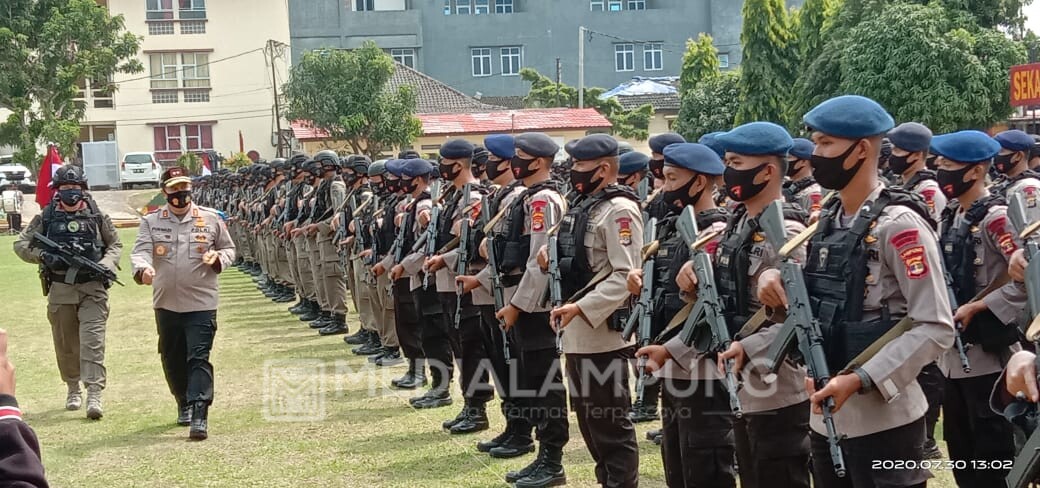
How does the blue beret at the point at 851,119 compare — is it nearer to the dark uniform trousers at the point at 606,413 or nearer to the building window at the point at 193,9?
the dark uniform trousers at the point at 606,413

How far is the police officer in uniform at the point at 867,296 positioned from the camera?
3891 mm

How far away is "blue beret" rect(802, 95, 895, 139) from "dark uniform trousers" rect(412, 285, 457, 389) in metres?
5.71

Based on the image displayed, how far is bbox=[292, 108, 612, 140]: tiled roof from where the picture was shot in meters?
45.6

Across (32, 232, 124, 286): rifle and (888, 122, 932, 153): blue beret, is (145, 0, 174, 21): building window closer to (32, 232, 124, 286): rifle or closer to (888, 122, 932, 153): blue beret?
(32, 232, 124, 286): rifle

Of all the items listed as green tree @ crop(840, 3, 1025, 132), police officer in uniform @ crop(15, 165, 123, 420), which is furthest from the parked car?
police officer in uniform @ crop(15, 165, 123, 420)

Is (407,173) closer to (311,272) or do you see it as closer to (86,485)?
(86,485)

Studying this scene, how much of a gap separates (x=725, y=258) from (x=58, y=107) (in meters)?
41.1

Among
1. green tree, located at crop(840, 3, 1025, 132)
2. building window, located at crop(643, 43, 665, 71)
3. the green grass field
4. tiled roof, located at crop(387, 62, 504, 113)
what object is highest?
building window, located at crop(643, 43, 665, 71)

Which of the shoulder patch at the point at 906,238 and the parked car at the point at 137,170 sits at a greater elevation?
the parked car at the point at 137,170

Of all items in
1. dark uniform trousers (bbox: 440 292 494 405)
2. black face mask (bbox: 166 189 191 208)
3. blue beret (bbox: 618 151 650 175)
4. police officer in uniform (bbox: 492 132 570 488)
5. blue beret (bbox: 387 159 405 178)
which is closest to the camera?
police officer in uniform (bbox: 492 132 570 488)

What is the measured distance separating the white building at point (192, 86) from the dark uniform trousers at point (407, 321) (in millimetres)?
45456

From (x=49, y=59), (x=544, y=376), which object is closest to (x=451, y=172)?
(x=544, y=376)

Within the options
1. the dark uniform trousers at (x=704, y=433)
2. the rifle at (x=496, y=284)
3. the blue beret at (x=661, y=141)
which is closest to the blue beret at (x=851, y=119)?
the dark uniform trousers at (x=704, y=433)

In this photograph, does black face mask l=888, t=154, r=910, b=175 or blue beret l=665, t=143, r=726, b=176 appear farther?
black face mask l=888, t=154, r=910, b=175
